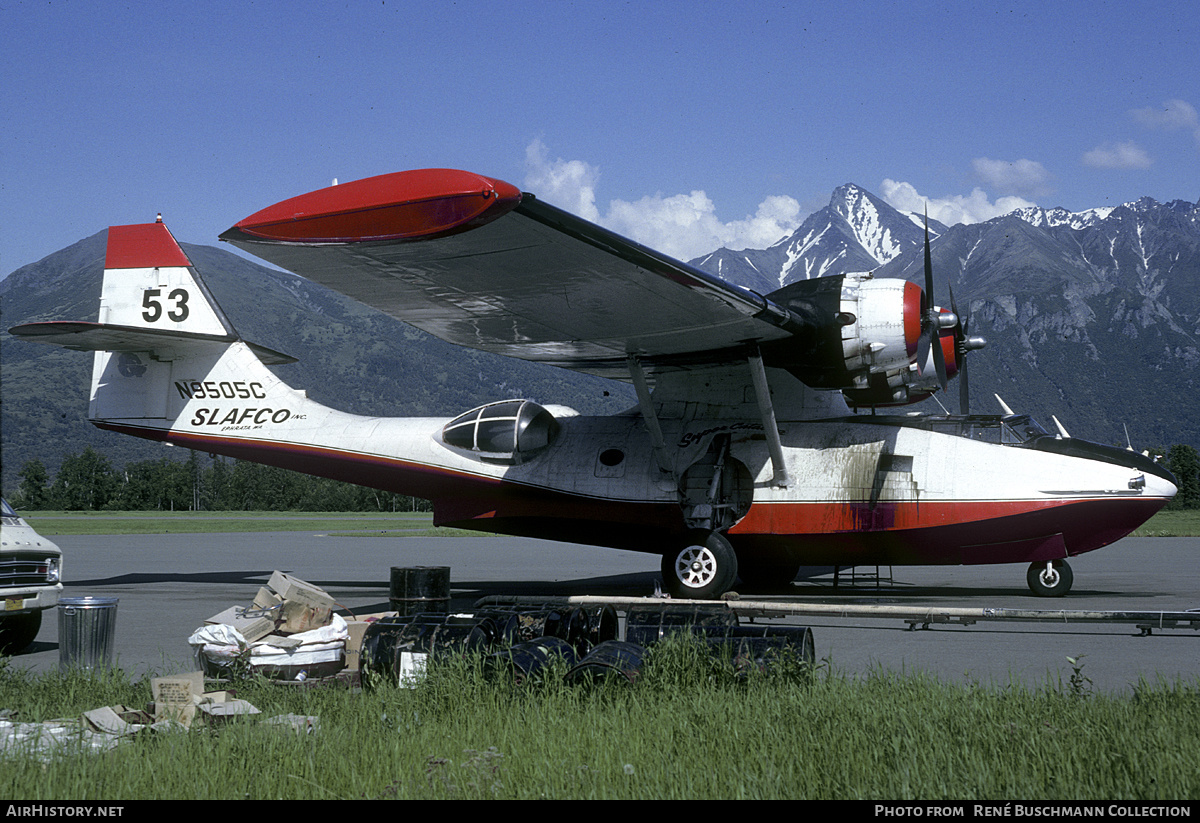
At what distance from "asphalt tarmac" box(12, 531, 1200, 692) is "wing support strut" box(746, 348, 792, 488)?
187 centimetres

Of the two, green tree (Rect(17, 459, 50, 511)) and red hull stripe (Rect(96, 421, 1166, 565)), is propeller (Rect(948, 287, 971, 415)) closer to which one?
red hull stripe (Rect(96, 421, 1166, 565))

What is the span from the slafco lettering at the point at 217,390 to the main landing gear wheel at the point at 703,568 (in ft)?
24.3

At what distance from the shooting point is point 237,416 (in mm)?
15703

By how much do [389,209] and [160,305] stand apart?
9269 millimetres

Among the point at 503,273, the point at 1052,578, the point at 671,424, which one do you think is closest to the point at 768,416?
the point at 671,424

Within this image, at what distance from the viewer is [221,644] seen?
729 cm

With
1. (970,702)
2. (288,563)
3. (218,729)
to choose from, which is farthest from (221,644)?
(288,563)

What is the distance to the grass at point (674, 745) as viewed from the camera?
4141 millimetres

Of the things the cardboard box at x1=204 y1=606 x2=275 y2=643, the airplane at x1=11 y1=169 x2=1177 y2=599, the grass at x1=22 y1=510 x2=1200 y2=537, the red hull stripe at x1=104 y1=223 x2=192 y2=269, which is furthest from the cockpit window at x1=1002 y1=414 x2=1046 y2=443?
the grass at x1=22 y1=510 x2=1200 y2=537

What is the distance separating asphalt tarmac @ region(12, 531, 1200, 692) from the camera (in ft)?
26.0

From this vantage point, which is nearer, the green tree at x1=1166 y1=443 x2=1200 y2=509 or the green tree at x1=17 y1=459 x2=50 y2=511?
the green tree at x1=17 y1=459 x2=50 y2=511

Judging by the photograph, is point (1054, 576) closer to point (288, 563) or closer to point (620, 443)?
point (620, 443)

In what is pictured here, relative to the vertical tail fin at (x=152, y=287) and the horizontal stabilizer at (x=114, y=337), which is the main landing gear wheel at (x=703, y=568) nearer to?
the horizontal stabilizer at (x=114, y=337)

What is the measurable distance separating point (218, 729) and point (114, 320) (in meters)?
12.3
